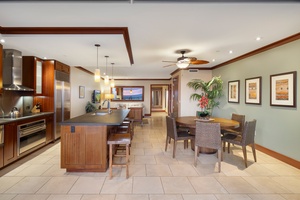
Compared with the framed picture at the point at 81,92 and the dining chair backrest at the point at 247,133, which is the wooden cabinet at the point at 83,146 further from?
the framed picture at the point at 81,92

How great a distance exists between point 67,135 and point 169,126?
2.15 m

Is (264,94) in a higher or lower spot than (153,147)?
higher

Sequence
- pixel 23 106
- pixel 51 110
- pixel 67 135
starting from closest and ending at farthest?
pixel 67 135, pixel 23 106, pixel 51 110

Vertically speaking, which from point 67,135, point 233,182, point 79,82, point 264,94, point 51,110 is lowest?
point 233,182

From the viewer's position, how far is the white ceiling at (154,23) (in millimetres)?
2215

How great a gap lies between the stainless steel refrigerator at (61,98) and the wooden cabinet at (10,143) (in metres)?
1.40

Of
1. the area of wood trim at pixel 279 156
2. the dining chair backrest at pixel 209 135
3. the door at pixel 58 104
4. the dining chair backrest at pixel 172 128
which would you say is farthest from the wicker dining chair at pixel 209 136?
the door at pixel 58 104

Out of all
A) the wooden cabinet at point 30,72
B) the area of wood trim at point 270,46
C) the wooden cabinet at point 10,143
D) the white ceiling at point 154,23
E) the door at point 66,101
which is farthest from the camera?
the door at point 66,101

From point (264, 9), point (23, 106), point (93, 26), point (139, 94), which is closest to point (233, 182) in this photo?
point (264, 9)

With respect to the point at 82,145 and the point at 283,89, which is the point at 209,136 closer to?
the point at 283,89

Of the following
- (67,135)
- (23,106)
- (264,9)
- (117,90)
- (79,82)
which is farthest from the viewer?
(117,90)

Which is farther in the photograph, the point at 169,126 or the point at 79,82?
the point at 79,82

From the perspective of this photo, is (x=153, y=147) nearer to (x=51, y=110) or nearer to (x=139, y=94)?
(x=51, y=110)

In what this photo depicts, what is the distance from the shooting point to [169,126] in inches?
156
